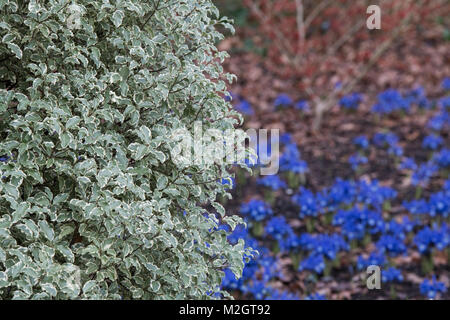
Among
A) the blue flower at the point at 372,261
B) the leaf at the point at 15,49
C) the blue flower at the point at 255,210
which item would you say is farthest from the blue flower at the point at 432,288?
the leaf at the point at 15,49

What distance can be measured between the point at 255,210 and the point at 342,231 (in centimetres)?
73

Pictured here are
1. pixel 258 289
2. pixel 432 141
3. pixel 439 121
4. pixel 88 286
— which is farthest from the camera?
pixel 439 121

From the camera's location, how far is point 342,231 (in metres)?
4.80

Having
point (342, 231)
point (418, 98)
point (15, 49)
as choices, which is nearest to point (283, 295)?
point (342, 231)

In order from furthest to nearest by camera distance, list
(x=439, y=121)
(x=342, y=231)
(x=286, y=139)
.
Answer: (x=439, y=121)
(x=286, y=139)
(x=342, y=231)

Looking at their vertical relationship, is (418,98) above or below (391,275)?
above

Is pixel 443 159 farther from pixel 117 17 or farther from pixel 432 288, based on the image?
pixel 117 17

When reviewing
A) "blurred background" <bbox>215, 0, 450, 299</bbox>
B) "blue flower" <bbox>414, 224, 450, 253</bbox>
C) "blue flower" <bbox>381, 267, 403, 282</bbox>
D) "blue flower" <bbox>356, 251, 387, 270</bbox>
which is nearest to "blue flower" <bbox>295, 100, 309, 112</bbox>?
"blurred background" <bbox>215, 0, 450, 299</bbox>

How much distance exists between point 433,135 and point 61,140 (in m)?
5.26

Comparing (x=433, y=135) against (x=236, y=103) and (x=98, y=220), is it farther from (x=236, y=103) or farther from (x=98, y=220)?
(x=98, y=220)

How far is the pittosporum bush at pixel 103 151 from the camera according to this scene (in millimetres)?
2299

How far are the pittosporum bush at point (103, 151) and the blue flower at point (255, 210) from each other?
2.22m

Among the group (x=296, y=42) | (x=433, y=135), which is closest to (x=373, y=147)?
Result: (x=433, y=135)

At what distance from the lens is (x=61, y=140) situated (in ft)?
7.50
